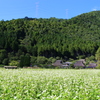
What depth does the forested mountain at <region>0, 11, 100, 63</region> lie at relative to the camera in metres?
112

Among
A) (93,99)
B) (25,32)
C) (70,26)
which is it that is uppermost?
(70,26)

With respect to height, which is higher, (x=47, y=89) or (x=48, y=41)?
(x=48, y=41)

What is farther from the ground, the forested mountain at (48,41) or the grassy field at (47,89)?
the forested mountain at (48,41)

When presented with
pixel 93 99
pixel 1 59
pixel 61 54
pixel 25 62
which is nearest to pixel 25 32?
pixel 61 54

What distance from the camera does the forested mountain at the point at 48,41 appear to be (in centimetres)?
11188

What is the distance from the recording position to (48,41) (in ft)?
439

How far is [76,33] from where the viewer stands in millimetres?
165625

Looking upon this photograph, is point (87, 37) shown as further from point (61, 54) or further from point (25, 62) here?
point (25, 62)

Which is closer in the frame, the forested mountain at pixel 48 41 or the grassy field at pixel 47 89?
the grassy field at pixel 47 89

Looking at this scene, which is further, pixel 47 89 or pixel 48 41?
pixel 48 41

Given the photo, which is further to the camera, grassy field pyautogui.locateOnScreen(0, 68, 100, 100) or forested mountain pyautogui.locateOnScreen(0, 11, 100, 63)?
forested mountain pyautogui.locateOnScreen(0, 11, 100, 63)

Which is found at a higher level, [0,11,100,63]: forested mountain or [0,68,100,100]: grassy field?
[0,11,100,63]: forested mountain

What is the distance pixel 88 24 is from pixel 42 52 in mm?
103038

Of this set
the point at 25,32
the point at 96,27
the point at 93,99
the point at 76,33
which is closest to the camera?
the point at 93,99
